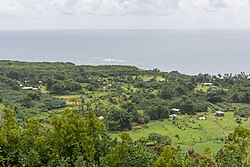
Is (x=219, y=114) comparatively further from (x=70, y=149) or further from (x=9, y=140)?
(x=9, y=140)

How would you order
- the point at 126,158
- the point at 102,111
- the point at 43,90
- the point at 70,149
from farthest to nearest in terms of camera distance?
the point at 43,90 → the point at 102,111 → the point at 70,149 → the point at 126,158

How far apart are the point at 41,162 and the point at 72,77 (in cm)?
4045

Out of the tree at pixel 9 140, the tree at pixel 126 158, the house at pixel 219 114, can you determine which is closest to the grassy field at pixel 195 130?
the house at pixel 219 114

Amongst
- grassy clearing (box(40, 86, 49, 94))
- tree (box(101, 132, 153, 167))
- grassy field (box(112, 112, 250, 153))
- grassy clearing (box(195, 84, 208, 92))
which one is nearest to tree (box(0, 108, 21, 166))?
tree (box(101, 132, 153, 167))

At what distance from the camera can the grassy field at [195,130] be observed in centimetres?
3023

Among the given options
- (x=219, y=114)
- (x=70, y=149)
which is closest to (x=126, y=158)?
(x=70, y=149)

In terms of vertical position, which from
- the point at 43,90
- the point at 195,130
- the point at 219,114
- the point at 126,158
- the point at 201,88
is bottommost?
the point at 195,130

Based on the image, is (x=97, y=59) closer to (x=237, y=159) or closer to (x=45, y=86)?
(x=45, y=86)

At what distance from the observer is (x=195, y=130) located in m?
34.1

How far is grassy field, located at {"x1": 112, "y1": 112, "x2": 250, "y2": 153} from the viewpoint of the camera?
99.2 ft

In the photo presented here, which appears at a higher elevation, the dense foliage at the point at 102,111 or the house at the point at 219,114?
the dense foliage at the point at 102,111

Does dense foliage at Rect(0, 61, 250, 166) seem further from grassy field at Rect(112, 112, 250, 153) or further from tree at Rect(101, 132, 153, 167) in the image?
grassy field at Rect(112, 112, 250, 153)

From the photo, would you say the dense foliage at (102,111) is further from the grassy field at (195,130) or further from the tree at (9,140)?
the grassy field at (195,130)

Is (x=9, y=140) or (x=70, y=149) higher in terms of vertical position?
(x=9, y=140)
